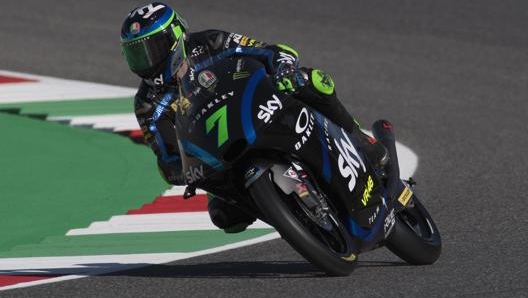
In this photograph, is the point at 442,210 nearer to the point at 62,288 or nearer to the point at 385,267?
the point at 385,267

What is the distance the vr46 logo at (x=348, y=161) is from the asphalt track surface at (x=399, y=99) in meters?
0.50

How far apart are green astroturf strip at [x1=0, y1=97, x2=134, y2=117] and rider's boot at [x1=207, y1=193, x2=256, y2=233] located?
5.66 metres

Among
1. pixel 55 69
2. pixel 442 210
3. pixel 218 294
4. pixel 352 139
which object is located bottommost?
pixel 55 69

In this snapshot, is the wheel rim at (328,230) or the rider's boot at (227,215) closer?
the wheel rim at (328,230)

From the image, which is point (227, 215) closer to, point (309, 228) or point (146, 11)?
point (309, 228)

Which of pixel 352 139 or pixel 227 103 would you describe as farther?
pixel 352 139

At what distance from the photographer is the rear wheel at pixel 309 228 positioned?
6.46m

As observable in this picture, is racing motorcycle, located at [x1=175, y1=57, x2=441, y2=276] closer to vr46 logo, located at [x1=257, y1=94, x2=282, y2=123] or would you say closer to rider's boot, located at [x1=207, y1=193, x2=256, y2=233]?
vr46 logo, located at [x1=257, y1=94, x2=282, y2=123]

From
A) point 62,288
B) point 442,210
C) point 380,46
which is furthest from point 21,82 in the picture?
point 62,288

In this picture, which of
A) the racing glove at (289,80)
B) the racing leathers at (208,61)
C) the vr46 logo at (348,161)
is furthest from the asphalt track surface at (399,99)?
the racing glove at (289,80)

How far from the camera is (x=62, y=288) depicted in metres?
6.93

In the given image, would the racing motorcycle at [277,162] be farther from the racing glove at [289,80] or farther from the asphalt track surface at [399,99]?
the asphalt track surface at [399,99]

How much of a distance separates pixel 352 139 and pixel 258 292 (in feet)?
3.50

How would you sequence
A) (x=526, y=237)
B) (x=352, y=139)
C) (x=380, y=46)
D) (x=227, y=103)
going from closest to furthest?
(x=227, y=103)
(x=352, y=139)
(x=526, y=237)
(x=380, y=46)
